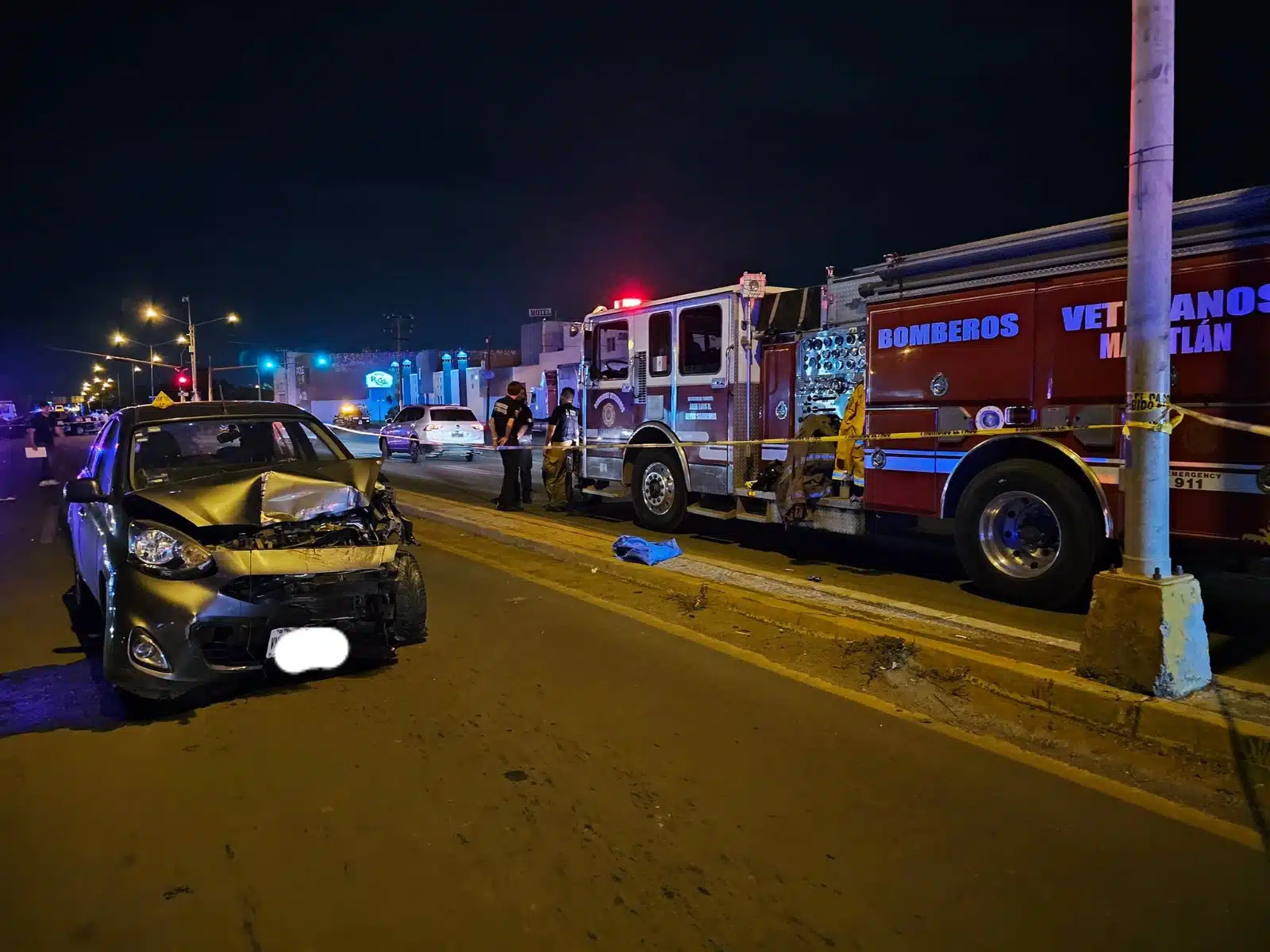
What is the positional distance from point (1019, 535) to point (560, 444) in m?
6.90

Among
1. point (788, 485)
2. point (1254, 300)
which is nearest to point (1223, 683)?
point (1254, 300)

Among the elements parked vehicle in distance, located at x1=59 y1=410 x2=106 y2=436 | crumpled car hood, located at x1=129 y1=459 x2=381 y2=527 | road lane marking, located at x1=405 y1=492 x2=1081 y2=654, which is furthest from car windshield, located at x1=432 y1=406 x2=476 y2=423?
parked vehicle in distance, located at x1=59 y1=410 x2=106 y2=436

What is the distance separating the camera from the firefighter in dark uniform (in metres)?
12.9

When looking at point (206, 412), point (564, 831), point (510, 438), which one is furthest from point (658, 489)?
point (564, 831)

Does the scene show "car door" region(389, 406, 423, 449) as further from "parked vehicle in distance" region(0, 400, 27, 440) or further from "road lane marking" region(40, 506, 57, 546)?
"parked vehicle in distance" region(0, 400, 27, 440)

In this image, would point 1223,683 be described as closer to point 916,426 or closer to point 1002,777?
point 1002,777

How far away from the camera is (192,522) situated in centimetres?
484

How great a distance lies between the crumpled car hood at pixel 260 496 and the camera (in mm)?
4949

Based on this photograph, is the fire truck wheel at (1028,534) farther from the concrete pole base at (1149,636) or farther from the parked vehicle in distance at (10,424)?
the parked vehicle in distance at (10,424)

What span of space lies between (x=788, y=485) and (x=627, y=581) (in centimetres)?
193

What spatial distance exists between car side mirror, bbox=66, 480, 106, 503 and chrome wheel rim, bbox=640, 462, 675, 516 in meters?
6.54

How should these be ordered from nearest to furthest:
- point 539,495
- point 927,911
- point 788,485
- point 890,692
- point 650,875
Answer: point 927,911, point 650,875, point 890,692, point 788,485, point 539,495

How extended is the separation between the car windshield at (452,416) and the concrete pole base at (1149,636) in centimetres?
2208

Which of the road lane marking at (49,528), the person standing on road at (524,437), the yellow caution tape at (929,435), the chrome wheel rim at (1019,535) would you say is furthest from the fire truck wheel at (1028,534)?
the road lane marking at (49,528)
